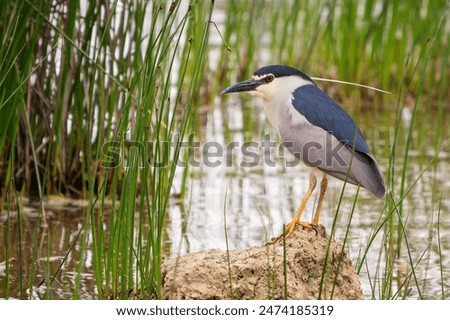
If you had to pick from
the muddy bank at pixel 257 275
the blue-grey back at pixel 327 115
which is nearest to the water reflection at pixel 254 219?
the muddy bank at pixel 257 275

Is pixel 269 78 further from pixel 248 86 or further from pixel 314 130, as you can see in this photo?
pixel 314 130

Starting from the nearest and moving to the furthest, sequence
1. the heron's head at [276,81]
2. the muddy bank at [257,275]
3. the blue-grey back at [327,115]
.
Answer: the muddy bank at [257,275]
the blue-grey back at [327,115]
the heron's head at [276,81]

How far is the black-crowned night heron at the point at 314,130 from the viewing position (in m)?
4.62

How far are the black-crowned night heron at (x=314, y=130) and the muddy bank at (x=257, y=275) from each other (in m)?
0.22

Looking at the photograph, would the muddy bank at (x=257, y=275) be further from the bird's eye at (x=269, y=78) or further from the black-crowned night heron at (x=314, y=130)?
the bird's eye at (x=269, y=78)

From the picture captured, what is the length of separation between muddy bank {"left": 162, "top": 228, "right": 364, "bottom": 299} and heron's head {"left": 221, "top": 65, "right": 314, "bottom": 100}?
2.73ft

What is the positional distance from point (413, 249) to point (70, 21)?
2.15 m

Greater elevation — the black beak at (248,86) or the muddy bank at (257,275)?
the black beak at (248,86)

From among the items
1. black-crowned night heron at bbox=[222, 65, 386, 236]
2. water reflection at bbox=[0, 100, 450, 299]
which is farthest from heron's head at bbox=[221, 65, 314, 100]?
water reflection at bbox=[0, 100, 450, 299]

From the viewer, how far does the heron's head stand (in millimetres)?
4809

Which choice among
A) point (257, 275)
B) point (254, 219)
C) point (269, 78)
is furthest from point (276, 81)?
point (254, 219)

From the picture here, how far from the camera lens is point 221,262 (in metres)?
4.20

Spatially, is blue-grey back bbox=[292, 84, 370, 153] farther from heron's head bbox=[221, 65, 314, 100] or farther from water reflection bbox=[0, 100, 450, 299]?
water reflection bbox=[0, 100, 450, 299]
